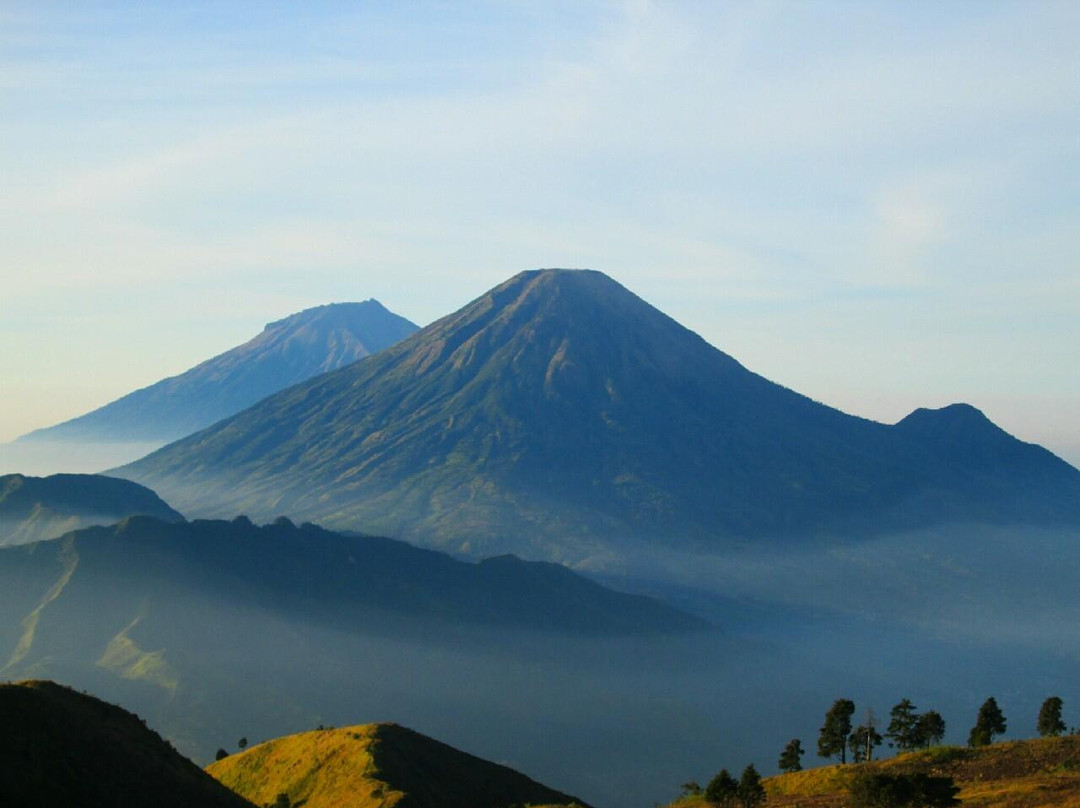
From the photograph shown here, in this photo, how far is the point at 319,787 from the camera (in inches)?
2948

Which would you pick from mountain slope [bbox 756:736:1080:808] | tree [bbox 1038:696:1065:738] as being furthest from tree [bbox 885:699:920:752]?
mountain slope [bbox 756:736:1080:808]

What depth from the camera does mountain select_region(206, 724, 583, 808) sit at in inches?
2862

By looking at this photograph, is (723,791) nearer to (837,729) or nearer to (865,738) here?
(865,738)

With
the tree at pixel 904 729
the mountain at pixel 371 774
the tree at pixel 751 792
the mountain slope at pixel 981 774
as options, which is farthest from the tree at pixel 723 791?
the tree at pixel 904 729

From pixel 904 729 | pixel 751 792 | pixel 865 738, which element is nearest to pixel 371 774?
pixel 751 792

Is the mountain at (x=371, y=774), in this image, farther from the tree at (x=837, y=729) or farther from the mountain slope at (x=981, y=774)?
the tree at (x=837, y=729)

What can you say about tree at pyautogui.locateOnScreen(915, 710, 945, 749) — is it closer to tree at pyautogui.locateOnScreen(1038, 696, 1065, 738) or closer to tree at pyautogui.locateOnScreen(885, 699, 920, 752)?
tree at pyautogui.locateOnScreen(885, 699, 920, 752)

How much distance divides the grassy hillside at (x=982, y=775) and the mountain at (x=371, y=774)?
13.9 metres

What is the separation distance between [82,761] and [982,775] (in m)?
48.1

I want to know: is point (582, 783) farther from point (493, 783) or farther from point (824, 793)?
point (824, 793)

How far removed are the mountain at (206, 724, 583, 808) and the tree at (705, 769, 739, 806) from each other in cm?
1075

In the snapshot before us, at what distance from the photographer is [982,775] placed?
6706 centimetres

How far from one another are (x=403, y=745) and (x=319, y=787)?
689 centimetres

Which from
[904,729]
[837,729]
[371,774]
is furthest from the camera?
[837,729]
